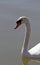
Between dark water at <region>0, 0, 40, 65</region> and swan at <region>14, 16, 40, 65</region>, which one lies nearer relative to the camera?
swan at <region>14, 16, 40, 65</region>

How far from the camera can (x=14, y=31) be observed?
5578mm

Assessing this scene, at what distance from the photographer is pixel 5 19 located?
6.05 meters

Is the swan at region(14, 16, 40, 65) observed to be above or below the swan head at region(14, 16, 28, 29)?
below

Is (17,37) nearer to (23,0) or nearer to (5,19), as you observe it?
(5,19)

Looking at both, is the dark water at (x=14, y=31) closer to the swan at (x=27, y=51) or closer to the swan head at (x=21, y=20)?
the swan at (x=27, y=51)

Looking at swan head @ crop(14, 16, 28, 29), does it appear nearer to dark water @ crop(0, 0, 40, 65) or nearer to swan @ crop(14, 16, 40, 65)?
swan @ crop(14, 16, 40, 65)

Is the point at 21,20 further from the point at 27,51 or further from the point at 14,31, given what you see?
the point at 14,31

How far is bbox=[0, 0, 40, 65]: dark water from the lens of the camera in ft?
16.2

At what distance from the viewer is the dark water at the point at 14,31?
4.92 m

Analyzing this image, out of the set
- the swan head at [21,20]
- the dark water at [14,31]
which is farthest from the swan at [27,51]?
the dark water at [14,31]

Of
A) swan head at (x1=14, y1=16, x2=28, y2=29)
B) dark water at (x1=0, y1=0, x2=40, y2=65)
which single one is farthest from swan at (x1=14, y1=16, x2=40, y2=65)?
dark water at (x1=0, y1=0, x2=40, y2=65)

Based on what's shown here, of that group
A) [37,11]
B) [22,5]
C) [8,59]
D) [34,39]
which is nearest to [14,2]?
Result: [22,5]

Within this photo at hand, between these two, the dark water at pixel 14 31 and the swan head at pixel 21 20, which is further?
the dark water at pixel 14 31

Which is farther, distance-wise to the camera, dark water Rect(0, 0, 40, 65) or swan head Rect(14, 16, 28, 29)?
dark water Rect(0, 0, 40, 65)
